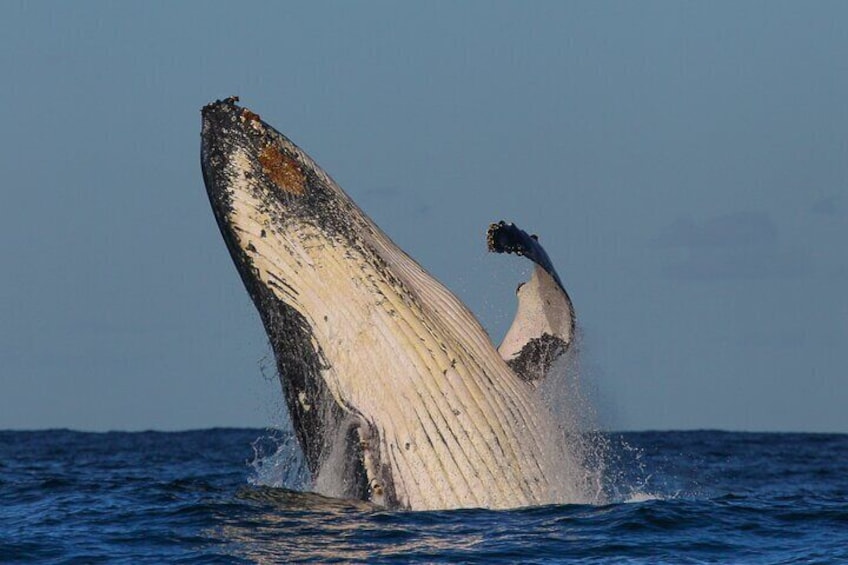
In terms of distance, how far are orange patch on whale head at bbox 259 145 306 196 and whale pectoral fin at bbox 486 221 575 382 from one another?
1485 millimetres

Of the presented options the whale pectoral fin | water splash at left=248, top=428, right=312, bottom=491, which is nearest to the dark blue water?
water splash at left=248, top=428, right=312, bottom=491

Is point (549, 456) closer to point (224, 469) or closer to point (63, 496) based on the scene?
point (63, 496)

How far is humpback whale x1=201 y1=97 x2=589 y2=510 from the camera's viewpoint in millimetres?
10352

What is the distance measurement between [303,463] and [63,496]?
5599mm

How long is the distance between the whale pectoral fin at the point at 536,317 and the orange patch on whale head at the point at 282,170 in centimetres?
149

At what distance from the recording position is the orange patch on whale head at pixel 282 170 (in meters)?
10.4

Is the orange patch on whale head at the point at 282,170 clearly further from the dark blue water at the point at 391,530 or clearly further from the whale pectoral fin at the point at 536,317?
the dark blue water at the point at 391,530

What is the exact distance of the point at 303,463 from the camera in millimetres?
11391

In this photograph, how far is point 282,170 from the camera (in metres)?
10.4

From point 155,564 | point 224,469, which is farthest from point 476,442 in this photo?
point 224,469

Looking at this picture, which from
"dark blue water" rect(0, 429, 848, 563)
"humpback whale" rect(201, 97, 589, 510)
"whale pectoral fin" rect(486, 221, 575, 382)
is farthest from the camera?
"whale pectoral fin" rect(486, 221, 575, 382)

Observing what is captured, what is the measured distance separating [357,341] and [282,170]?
133 centimetres

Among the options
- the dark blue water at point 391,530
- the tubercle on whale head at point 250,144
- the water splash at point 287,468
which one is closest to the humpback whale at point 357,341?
the tubercle on whale head at point 250,144

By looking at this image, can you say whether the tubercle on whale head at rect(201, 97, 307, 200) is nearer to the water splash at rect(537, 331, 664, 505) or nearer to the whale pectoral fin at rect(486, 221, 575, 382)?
the whale pectoral fin at rect(486, 221, 575, 382)
